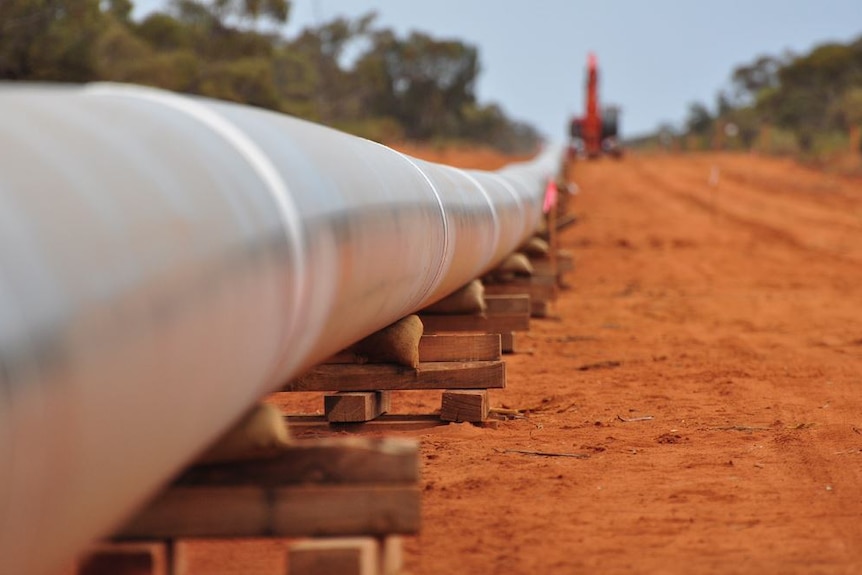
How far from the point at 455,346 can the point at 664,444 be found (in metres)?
1.34

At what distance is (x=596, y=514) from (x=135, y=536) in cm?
219

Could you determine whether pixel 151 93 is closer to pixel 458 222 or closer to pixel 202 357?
pixel 202 357

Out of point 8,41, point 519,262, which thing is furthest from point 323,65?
point 519,262

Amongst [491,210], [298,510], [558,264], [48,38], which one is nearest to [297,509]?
[298,510]

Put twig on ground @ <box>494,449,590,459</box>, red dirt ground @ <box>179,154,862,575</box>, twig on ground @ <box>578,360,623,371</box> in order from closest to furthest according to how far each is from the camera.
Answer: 1. red dirt ground @ <box>179,154,862,575</box>
2. twig on ground @ <box>494,449,590,459</box>
3. twig on ground @ <box>578,360,623,371</box>

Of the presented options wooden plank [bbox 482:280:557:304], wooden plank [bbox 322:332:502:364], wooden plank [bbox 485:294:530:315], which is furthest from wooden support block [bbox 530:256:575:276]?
wooden plank [bbox 322:332:502:364]

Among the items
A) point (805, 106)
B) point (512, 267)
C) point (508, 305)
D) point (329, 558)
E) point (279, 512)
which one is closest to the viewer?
point (329, 558)

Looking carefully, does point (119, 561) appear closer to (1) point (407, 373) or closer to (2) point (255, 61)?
(1) point (407, 373)

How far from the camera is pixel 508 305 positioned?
919cm

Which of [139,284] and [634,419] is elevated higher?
[139,284]

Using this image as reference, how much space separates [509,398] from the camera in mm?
8180

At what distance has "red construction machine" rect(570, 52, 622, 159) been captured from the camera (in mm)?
47062

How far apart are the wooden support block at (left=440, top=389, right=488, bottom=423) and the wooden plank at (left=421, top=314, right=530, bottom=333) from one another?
4.70ft

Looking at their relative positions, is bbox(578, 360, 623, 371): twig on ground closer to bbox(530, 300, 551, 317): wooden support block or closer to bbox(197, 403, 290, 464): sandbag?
bbox(530, 300, 551, 317): wooden support block
